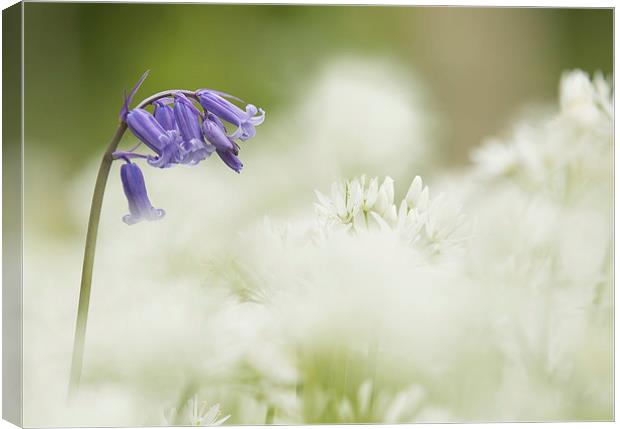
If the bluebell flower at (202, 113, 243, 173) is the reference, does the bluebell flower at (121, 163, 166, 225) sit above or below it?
below

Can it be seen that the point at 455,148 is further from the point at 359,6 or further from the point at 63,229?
the point at 63,229

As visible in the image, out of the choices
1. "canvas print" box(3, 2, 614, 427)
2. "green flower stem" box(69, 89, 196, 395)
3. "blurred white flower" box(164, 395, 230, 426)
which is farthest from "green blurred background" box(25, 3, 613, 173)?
"blurred white flower" box(164, 395, 230, 426)

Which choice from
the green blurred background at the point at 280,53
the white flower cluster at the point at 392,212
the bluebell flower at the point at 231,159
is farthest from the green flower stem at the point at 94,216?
the white flower cluster at the point at 392,212

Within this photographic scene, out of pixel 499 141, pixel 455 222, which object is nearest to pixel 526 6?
pixel 499 141

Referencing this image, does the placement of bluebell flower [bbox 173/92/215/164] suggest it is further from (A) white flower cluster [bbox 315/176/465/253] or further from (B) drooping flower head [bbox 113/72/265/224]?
(A) white flower cluster [bbox 315/176/465/253]

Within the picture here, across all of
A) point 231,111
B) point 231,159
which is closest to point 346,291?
point 231,159

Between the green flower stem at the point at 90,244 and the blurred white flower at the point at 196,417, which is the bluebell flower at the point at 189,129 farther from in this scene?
the blurred white flower at the point at 196,417

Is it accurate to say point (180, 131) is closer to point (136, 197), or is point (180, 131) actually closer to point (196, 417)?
point (136, 197)
